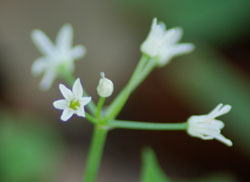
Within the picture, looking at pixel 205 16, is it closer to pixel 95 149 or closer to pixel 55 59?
pixel 55 59

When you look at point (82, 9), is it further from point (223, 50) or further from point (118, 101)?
point (118, 101)

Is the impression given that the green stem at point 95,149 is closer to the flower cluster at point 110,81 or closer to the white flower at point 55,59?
the flower cluster at point 110,81

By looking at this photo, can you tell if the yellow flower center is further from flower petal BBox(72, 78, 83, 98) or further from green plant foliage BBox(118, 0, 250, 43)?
green plant foliage BBox(118, 0, 250, 43)

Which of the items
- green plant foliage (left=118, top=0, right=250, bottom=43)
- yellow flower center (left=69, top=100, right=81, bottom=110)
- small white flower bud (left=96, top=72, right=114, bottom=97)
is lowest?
yellow flower center (left=69, top=100, right=81, bottom=110)

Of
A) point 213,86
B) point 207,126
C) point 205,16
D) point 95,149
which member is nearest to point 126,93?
point 95,149

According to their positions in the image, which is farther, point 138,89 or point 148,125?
point 138,89

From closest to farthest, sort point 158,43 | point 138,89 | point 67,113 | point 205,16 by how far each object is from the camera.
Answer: point 67,113
point 158,43
point 205,16
point 138,89

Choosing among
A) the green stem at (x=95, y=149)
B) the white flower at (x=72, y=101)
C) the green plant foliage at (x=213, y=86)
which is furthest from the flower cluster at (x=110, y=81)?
the green plant foliage at (x=213, y=86)

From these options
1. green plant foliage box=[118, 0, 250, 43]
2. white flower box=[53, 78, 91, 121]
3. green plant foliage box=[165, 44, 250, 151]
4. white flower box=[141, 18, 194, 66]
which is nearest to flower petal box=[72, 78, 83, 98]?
white flower box=[53, 78, 91, 121]
